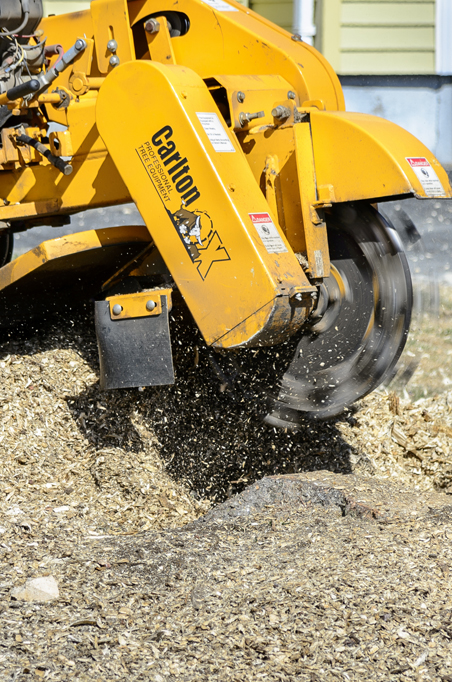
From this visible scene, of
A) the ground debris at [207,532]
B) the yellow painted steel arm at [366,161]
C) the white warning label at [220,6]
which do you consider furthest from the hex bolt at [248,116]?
the ground debris at [207,532]

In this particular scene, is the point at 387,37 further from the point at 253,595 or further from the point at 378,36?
the point at 253,595

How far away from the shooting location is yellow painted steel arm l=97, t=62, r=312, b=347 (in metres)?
2.93

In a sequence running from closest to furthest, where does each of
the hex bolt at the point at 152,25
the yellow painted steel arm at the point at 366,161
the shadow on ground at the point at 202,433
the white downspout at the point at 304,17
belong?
the yellow painted steel arm at the point at 366,161 < the hex bolt at the point at 152,25 < the shadow on ground at the point at 202,433 < the white downspout at the point at 304,17

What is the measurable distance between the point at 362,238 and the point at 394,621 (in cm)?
160

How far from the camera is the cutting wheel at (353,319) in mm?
3217

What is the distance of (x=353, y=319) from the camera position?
3309 millimetres

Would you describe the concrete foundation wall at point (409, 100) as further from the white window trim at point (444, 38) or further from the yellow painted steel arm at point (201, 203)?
the yellow painted steel arm at point (201, 203)

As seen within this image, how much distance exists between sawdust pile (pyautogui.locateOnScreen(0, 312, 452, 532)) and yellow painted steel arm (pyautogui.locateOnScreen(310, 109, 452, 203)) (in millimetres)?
1072

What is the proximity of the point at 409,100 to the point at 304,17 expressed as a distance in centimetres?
144

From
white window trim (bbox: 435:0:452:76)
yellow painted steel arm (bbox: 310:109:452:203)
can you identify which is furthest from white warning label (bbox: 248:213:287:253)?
white window trim (bbox: 435:0:452:76)

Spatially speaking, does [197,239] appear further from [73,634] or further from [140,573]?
[73,634]

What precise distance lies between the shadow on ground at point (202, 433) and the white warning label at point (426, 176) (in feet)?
4.04

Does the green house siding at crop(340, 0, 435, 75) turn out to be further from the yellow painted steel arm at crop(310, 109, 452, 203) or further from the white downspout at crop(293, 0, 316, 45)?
the yellow painted steel arm at crop(310, 109, 452, 203)

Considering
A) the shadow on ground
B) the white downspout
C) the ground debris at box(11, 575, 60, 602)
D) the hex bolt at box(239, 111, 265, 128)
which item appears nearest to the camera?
the ground debris at box(11, 575, 60, 602)
